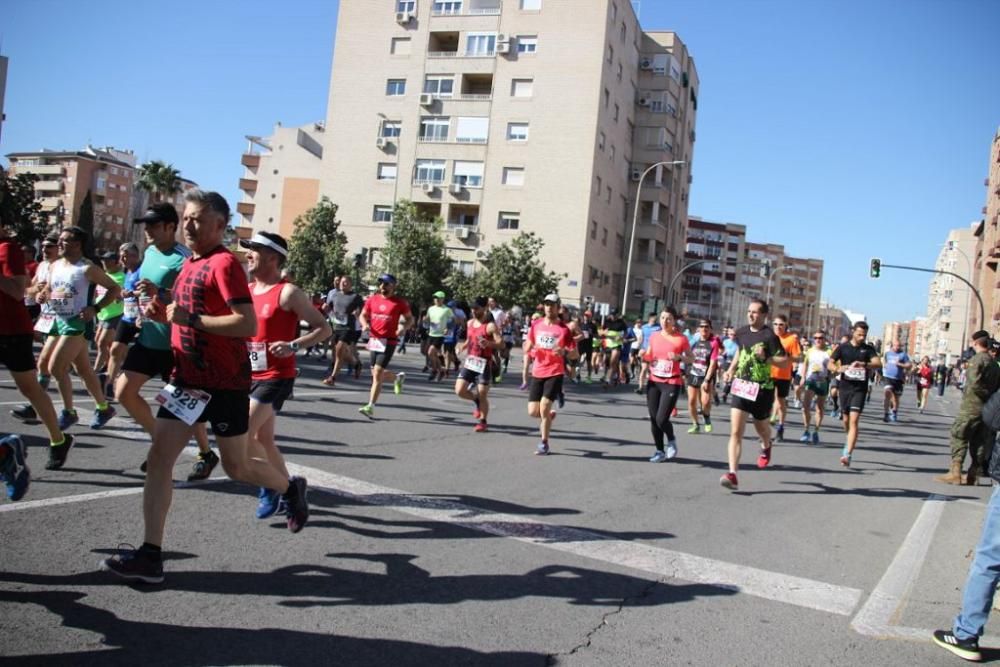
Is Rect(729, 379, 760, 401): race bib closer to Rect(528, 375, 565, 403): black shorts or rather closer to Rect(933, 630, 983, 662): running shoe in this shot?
Rect(528, 375, 565, 403): black shorts

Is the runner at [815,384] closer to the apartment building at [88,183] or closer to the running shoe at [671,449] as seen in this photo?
the running shoe at [671,449]

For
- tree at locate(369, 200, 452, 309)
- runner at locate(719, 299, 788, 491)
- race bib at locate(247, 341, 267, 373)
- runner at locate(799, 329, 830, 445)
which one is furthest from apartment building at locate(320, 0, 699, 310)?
race bib at locate(247, 341, 267, 373)

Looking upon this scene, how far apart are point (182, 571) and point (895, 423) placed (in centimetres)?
2054

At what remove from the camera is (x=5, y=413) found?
8.34 m

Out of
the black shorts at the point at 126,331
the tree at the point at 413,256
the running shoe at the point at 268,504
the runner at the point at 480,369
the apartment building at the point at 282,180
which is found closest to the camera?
the running shoe at the point at 268,504

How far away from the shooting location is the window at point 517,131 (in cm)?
5172

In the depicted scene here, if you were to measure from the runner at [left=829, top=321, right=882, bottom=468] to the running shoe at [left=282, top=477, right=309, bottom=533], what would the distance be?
8.43m

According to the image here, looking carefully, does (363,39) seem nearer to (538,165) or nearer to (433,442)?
(538,165)

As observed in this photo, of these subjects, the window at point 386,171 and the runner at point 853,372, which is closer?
the runner at point 853,372

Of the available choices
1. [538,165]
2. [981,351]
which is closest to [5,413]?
[981,351]

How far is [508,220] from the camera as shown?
52062mm

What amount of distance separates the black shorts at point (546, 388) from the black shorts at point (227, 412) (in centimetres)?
561

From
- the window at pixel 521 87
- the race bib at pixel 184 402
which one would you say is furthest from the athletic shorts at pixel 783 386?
the window at pixel 521 87

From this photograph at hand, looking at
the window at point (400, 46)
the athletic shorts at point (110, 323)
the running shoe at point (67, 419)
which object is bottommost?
the running shoe at point (67, 419)
